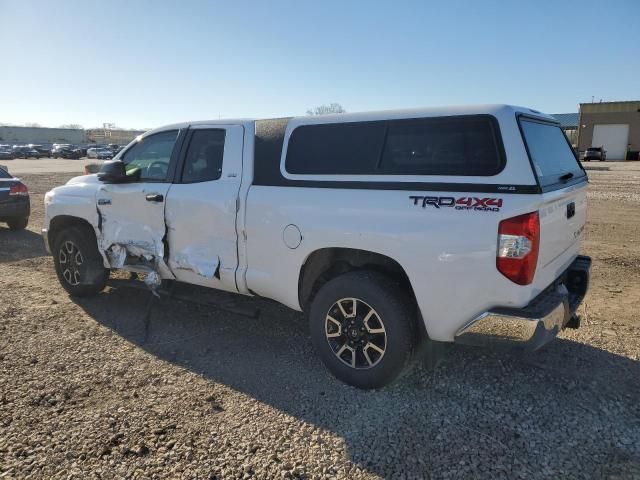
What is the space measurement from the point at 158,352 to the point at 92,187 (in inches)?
82.8

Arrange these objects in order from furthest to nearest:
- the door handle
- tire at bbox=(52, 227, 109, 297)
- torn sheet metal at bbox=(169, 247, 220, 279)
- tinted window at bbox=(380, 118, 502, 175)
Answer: tire at bbox=(52, 227, 109, 297), the door handle, torn sheet metal at bbox=(169, 247, 220, 279), tinted window at bbox=(380, 118, 502, 175)

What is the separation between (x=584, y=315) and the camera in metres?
4.96

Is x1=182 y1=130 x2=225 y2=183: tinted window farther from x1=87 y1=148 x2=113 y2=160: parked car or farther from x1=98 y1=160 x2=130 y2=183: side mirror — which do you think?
x1=87 y1=148 x2=113 y2=160: parked car

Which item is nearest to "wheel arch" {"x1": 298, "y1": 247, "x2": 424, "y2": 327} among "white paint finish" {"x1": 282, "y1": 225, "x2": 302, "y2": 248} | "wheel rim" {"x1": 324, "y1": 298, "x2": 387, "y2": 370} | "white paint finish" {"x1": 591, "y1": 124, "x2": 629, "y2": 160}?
"white paint finish" {"x1": 282, "y1": 225, "x2": 302, "y2": 248}

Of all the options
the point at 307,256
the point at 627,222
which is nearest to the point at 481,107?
the point at 307,256

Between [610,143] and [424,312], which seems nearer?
[424,312]

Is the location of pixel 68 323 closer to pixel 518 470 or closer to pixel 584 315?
pixel 518 470

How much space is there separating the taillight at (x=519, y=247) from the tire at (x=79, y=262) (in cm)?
432

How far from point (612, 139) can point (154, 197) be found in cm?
5954

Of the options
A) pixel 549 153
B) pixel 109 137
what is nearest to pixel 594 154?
pixel 549 153

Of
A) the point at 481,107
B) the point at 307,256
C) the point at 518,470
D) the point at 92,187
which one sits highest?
the point at 481,107

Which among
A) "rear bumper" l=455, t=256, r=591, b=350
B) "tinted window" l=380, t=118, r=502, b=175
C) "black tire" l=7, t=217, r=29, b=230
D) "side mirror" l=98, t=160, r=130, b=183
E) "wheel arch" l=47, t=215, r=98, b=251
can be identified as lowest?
"black tire" l=7, t=217, r=29, b=230

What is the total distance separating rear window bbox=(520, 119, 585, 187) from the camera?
3.12 metres

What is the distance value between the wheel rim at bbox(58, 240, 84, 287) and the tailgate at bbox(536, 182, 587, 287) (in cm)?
466
